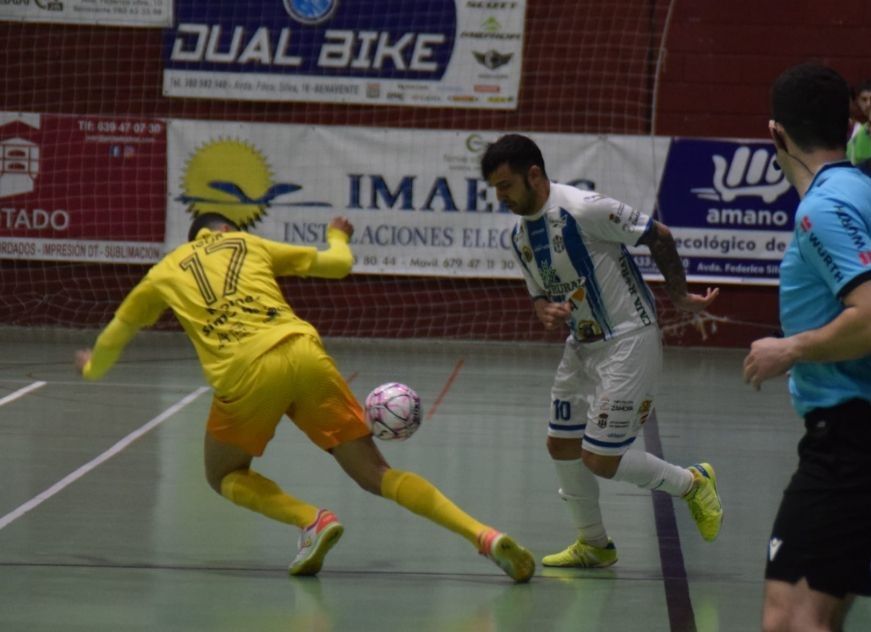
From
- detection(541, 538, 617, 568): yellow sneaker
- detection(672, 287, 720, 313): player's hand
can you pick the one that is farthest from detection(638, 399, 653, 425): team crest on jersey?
detection(541, 538, 617, 568): yellow sneaker

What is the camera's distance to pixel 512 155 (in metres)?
5.57

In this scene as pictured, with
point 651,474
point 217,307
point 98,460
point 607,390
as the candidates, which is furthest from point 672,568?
point 98,460

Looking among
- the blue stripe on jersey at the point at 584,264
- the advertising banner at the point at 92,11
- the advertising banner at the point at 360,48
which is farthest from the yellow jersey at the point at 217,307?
the advertising banner at the point at 92,11

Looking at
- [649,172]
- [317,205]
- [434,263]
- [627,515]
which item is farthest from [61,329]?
[627,515]

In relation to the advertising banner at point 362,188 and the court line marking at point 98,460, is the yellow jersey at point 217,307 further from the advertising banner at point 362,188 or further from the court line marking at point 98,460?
the advertising banner at point 362,188

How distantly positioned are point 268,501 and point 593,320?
1503 mm

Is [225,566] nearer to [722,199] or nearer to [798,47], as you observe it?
[722,199]

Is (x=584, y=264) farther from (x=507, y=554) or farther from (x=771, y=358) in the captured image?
(x=771, y=358)

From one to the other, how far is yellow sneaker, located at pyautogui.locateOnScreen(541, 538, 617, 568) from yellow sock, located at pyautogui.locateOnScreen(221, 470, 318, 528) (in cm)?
104

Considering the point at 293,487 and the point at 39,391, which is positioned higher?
the point at 293,487

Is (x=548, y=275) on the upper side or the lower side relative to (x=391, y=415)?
upper

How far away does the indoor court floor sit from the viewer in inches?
198

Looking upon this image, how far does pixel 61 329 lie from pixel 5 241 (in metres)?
1.09

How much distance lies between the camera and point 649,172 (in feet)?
47.5
